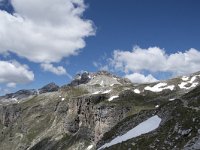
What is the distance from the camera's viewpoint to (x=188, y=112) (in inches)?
2415

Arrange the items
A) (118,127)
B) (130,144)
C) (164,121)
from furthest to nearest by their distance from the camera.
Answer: (118,127) < (164,121) < (130,144)

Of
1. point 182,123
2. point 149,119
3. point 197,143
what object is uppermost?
point 149,119

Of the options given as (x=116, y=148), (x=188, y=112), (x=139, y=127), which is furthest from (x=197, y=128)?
(x=139, y=127)

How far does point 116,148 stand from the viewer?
216 ft

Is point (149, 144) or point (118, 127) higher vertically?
point (118, 127)

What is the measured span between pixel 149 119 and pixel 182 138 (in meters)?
25.2

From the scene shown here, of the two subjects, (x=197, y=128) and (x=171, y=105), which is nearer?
(x=197, y=128)

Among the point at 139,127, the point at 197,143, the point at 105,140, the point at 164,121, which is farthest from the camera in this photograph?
the point at 105,140

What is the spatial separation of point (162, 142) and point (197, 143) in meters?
8.94

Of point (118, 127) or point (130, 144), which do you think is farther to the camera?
point (118, 127)

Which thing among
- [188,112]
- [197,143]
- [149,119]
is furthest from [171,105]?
[197,143]

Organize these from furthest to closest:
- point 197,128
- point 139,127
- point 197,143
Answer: point 139,127 → point 197,128 → point 197,143

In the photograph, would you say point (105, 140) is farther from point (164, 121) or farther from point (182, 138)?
point (182, 138)

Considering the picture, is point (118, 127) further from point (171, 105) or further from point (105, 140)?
point (171, 105)
